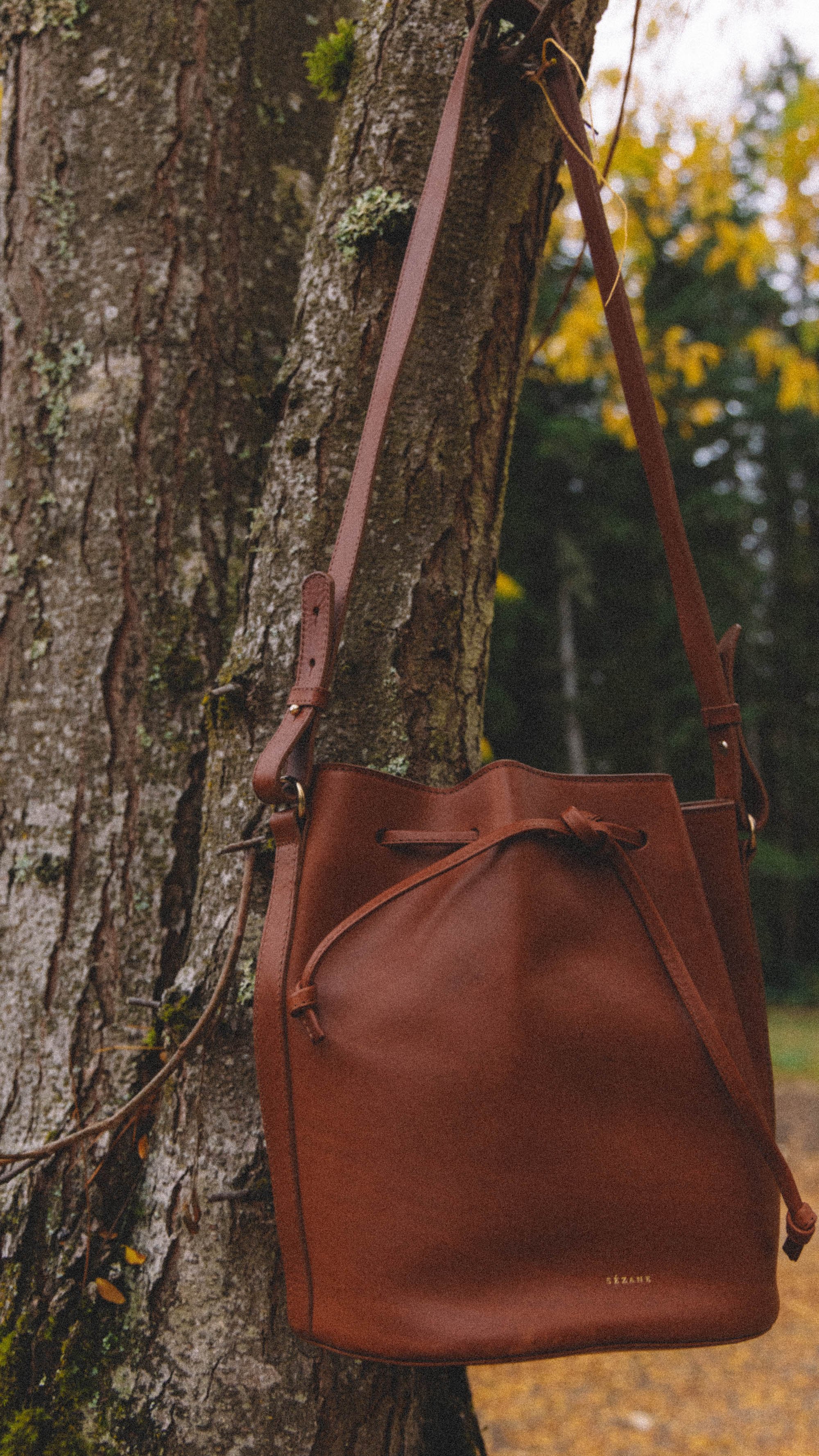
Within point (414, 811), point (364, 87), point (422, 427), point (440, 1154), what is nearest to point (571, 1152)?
point (440, 1154)

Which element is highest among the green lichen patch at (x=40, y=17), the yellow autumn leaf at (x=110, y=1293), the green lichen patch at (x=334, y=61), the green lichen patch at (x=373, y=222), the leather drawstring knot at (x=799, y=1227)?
the green lichen patch at (x=40, y=17)

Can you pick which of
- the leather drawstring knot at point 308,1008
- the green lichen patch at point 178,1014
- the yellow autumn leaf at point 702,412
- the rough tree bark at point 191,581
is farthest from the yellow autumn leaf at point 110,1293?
the yellow autumn leaf at point 702,412

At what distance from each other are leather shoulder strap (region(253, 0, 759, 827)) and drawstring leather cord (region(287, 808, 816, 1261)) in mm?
179

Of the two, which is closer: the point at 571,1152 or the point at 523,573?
the point at 571,1152

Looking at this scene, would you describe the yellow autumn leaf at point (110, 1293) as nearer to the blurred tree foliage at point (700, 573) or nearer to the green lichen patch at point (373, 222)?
the green lichen patch at point (373, 222)

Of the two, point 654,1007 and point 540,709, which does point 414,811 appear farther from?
point 540,709

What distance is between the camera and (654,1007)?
3.48ft

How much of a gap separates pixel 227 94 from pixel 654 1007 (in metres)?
1.48

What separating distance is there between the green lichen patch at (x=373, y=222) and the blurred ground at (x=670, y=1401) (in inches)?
130

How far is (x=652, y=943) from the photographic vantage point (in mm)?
1098

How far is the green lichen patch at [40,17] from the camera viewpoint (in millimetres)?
1486

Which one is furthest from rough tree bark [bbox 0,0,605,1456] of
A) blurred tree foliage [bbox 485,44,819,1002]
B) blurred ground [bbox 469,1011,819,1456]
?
blurred tree foliage [bbox 485,44,819,1002]

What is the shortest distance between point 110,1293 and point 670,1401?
3.60m

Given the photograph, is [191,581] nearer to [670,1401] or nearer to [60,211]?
[60,211]
